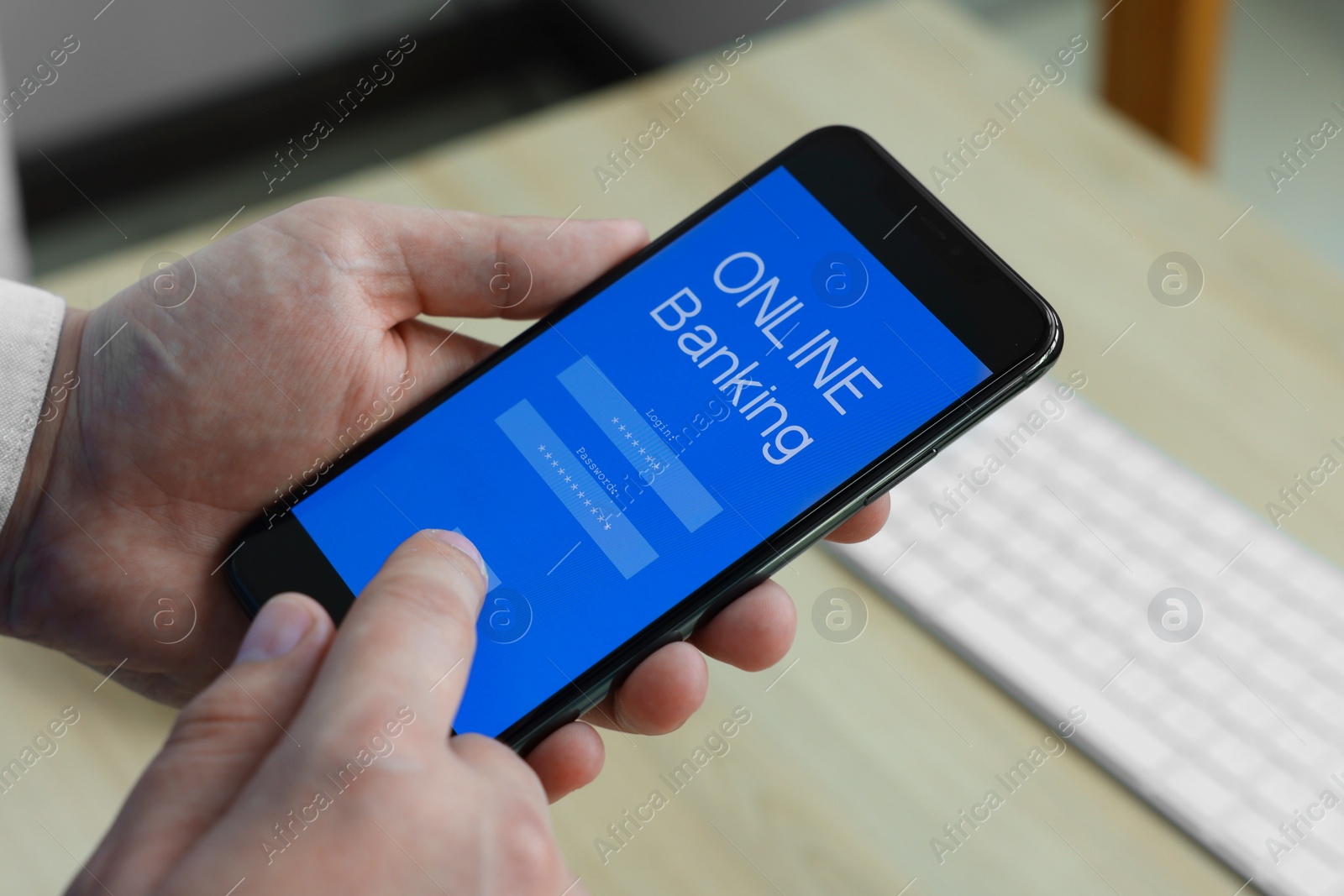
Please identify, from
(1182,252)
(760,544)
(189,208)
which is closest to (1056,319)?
(760,544)

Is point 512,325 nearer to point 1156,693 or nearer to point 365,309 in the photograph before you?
point 365,309

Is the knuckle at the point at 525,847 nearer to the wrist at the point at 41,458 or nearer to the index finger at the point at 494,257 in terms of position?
the index finger at the point at 494,257

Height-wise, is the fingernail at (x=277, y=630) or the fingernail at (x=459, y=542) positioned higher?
the fingernail at (x=459, y=542)

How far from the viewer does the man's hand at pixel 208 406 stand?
2.34 ft

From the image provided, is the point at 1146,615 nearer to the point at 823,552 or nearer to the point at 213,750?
the point at 823,552

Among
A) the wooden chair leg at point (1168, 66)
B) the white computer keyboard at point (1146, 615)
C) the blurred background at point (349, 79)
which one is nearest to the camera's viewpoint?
the white computer keyboard at point (1146, 615)

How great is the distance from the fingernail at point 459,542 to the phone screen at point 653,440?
1.2 inches

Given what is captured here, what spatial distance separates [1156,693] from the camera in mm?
702

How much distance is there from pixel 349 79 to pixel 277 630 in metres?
1.76

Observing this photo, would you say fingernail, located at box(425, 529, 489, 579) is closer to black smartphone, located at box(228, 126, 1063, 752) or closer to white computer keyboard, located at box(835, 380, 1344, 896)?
black smartphone, located at box(228, 126, 1063, 752)

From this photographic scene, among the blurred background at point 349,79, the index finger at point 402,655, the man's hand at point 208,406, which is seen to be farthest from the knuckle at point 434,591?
the blurred background at point 349,79

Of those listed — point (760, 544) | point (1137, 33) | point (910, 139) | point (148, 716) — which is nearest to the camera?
point (760, 544)

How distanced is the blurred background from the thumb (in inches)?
60.3

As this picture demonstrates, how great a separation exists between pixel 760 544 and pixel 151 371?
1.38ft
